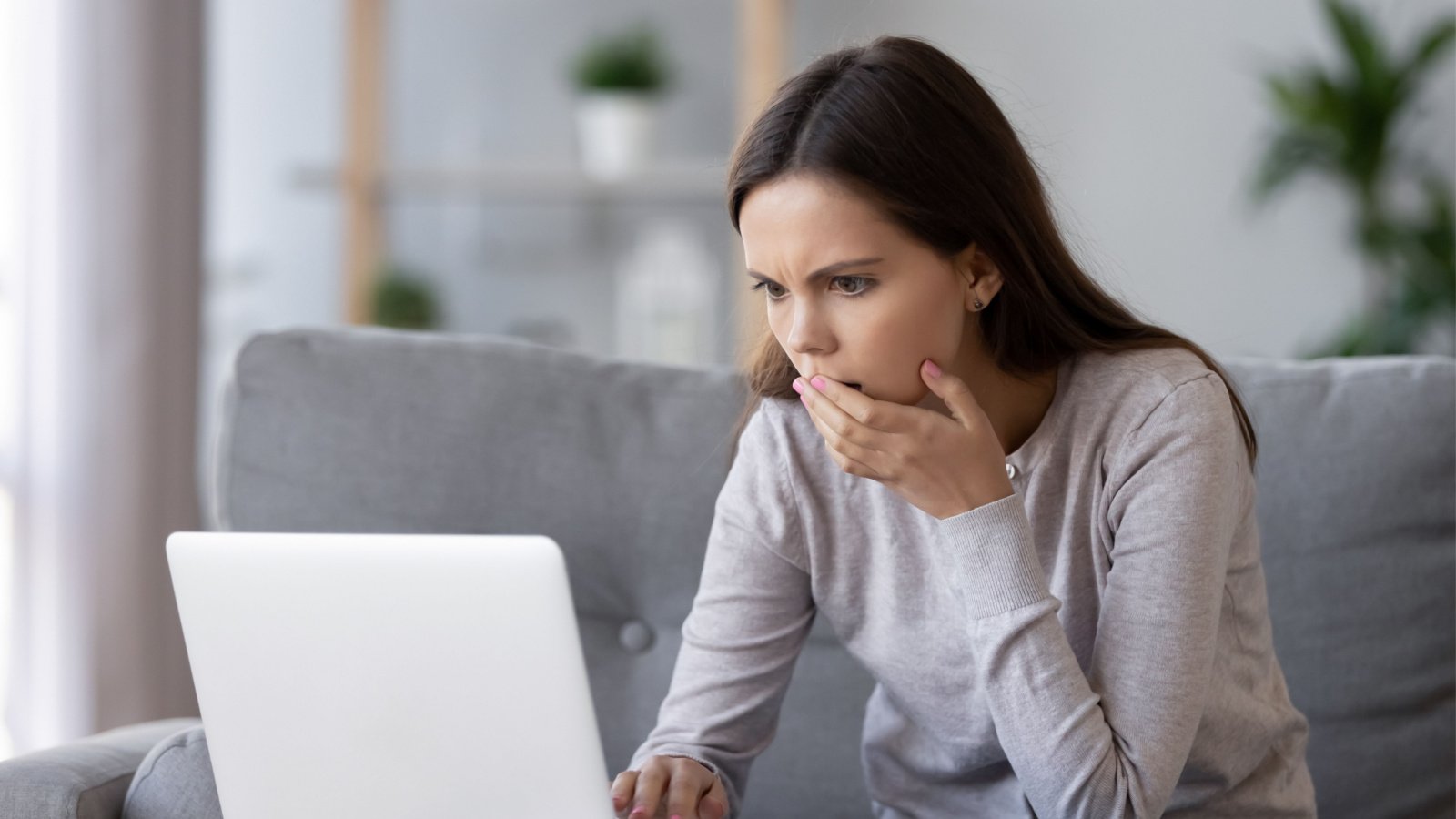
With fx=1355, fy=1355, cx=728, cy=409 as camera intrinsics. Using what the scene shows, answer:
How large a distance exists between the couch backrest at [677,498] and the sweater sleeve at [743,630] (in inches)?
10.4

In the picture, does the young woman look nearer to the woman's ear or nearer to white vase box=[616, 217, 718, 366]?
the woman's ear

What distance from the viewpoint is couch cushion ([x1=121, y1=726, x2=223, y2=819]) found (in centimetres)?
106

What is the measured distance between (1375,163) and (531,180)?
2.02 meters

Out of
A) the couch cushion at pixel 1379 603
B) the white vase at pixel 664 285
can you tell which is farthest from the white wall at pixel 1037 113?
the couch cushion at pixel 1379 603

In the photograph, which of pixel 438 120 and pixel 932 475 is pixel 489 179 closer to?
pixel 438 120

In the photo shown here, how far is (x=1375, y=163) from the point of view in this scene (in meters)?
3.25

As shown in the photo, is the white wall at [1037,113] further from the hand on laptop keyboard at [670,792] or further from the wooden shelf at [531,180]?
the hand on laptop keyboard at [670,792]

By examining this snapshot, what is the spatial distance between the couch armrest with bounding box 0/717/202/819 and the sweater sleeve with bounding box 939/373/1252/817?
698 mm

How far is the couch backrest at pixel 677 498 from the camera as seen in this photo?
1.37m

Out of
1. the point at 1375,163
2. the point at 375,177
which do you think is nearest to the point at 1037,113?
the point at 1375,163

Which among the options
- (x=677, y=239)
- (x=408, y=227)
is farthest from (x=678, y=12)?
(x=408, y=227)

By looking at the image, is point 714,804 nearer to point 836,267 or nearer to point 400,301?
point 836,267

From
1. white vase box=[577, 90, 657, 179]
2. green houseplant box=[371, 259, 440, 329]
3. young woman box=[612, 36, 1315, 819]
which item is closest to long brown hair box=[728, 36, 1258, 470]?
young woman box=[612, 36, 1315, 819]

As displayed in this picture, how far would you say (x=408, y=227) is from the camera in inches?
133
